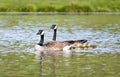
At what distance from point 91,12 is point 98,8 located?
194cm

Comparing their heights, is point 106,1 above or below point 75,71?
above

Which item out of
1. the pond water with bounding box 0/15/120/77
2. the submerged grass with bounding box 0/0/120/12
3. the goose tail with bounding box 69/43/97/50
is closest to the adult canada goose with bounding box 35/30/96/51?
the goose tail with bounding box 69/43/97/50

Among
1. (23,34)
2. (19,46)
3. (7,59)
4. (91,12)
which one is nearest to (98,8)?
(91,12)

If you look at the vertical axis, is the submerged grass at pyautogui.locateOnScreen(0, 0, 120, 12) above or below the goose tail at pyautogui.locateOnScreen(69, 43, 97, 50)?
above

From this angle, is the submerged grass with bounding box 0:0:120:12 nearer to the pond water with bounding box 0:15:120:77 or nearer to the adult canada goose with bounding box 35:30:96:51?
the pond water with bounding box 0:15:120:77

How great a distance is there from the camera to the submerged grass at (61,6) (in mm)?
79312

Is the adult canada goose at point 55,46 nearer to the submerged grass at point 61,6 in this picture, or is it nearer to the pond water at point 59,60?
the pond water at point 59,60

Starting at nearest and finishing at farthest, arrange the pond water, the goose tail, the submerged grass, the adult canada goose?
the pond water
the adult canada goose
the goose tail
the submerged grass

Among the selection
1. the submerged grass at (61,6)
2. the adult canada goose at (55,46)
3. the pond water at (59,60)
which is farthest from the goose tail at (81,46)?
the submerged grass at (61,6)

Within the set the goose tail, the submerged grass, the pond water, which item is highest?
the submerged grass

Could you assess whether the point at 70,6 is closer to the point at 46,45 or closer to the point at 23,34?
the point at 23,34

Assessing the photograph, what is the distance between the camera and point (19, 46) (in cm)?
3528

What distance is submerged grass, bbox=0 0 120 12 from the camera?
79.3 metres

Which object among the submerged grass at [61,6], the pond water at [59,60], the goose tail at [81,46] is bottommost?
the pond water at [59,60]
